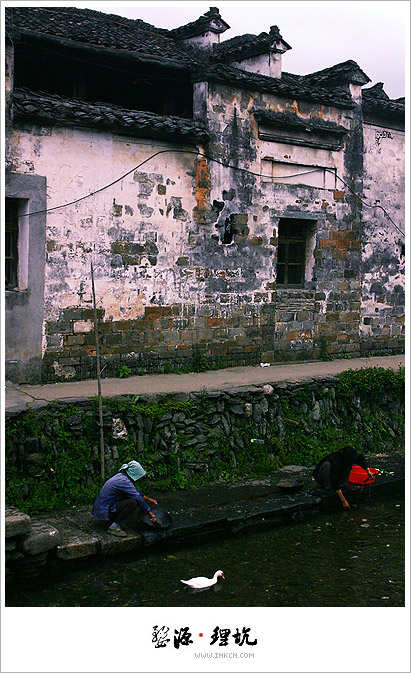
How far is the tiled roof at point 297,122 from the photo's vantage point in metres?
12.9

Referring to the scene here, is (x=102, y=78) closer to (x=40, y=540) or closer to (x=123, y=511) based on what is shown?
(x=123, y=511)

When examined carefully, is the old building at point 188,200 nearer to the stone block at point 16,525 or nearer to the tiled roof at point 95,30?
the tiled roof at point 95,30

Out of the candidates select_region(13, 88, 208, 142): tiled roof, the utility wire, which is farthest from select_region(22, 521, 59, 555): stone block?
select_region(13, 88, 208, 142): tiled roof

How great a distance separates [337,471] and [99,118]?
5.96 m

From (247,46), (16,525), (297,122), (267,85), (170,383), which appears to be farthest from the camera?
(247,46)

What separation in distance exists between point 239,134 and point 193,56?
263 cm

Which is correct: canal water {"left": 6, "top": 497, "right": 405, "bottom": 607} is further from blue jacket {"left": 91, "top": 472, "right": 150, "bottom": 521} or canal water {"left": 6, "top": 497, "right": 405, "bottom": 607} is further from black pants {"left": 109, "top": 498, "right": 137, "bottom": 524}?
blue jacket {"left": 91, "top": 472, "right": 150, "bottom": 521}

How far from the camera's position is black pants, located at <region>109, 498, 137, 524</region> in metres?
7.70

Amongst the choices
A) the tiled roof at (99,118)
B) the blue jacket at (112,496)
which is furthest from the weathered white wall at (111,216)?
the blue jacket at (112,496)

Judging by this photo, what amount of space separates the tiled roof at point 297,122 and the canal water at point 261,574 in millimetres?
7402

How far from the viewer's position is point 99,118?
10.6 m

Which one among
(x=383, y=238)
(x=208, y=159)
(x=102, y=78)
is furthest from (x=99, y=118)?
(x=383, y=238)

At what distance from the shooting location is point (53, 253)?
10.6 m

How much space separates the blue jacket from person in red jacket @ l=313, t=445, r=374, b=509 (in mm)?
2665
